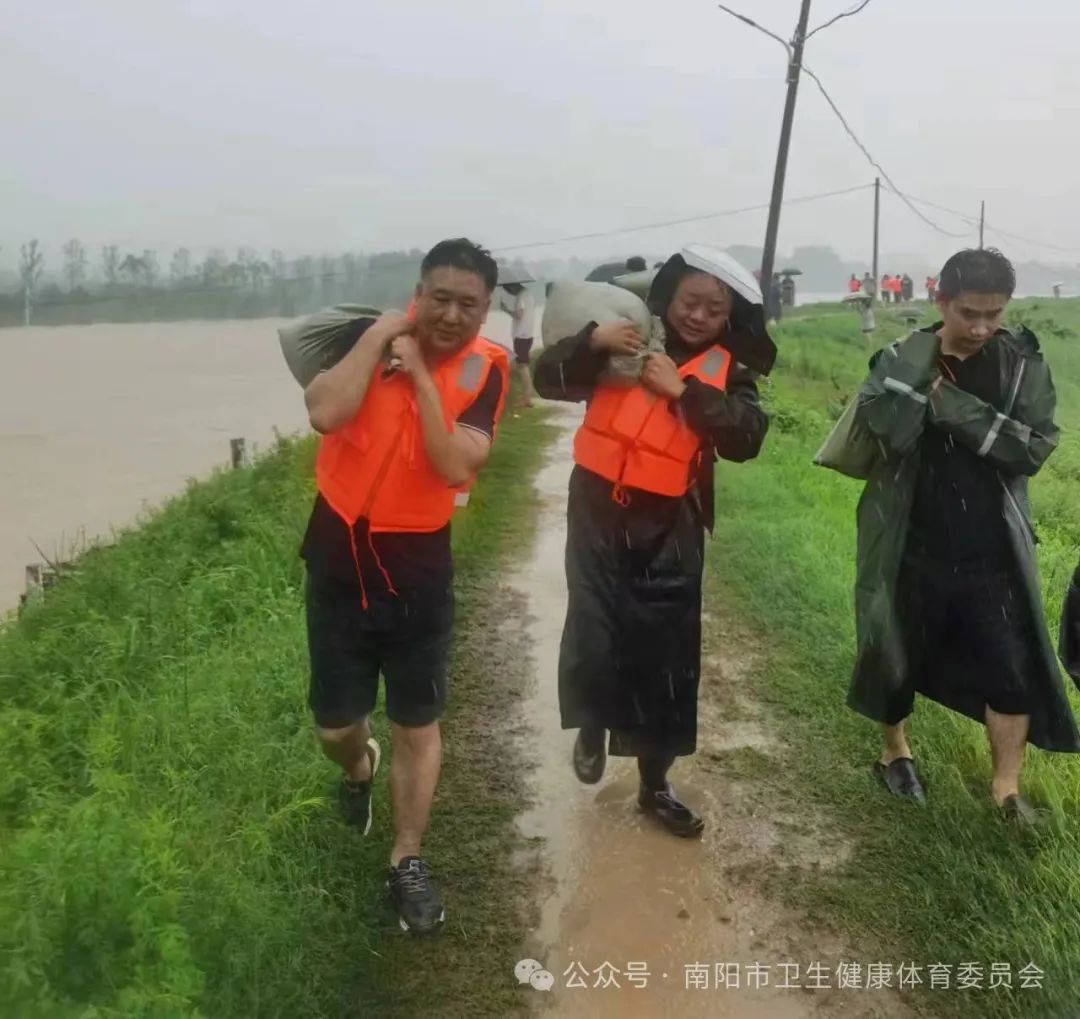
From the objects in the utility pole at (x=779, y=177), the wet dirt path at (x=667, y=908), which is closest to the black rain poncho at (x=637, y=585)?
the wet dirt path at (x=667, y=908)

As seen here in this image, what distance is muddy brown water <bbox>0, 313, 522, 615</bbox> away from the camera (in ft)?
34.9

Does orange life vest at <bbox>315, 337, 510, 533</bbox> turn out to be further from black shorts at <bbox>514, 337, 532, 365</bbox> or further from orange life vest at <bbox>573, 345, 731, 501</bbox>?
black shorts at <bbox>514, 337, 532, 365</bbox>

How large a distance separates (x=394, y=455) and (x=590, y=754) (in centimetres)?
128

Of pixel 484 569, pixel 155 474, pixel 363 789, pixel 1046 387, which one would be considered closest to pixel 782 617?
pixel 484 569

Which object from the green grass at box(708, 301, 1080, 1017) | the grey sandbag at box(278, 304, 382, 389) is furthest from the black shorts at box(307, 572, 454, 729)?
the green grass at box(708, 301, 1080, 1017)

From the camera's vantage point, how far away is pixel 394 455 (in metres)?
2.48

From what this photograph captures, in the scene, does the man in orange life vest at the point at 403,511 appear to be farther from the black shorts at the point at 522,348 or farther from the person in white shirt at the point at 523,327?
the black shorts at the point at 522,348

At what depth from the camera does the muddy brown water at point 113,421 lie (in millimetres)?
10641

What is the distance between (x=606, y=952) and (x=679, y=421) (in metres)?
1.45

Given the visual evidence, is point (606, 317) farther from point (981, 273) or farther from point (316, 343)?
point (981, 273)

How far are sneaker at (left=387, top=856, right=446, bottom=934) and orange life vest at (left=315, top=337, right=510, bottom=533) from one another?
3.13 feet

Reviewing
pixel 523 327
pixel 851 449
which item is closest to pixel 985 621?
pixel 851 449

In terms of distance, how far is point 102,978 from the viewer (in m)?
2.01

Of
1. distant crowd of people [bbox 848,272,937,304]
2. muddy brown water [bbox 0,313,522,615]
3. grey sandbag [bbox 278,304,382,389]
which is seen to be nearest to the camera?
grey sandbag [bbox 278,304,382,389]
